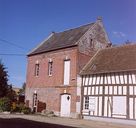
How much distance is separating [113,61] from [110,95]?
3.18 metres

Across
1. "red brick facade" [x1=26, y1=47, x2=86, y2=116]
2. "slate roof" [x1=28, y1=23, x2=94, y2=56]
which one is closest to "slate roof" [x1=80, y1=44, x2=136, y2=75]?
"red brick facade" [x1=26, y1=47, x2=86, y2=116]

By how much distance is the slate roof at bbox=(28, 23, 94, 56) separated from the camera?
28.4 m

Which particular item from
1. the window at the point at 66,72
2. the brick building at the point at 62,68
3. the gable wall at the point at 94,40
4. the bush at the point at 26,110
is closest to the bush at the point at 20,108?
the bush at the point at 26,110

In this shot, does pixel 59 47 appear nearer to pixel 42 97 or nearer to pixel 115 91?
pixel 42 97

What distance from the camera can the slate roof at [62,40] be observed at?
28438mm

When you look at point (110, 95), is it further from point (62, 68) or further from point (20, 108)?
point (20, 108)

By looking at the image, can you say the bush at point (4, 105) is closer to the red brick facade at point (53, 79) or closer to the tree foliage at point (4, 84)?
the red brick facade at point (53, 79)

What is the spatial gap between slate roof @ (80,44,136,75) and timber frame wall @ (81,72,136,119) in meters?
0.42

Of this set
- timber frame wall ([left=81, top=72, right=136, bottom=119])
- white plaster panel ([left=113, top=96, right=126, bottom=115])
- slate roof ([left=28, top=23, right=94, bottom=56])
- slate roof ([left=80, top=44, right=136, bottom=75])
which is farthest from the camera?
slate roof ([left=28, top=23, right=94, bottom=56])

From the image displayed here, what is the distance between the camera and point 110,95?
23547 mm

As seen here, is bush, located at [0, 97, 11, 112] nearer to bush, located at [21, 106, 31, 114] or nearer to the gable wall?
bush, located at [21, 106, 31, 114]

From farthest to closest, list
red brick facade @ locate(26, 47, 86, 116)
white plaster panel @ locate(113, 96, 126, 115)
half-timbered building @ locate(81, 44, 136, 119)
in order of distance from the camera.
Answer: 1. red brick facade @ locate(26, 47, 86, 116)
2. white plaster panel @ locate(113, 96, 126, 115)
3. half-timbered building @ locate(81, 44, 136, 119)

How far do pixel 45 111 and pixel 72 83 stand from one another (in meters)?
4.26

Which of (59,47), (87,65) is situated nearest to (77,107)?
(87,65)
